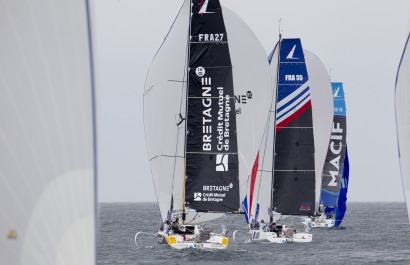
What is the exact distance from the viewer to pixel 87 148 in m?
5.90

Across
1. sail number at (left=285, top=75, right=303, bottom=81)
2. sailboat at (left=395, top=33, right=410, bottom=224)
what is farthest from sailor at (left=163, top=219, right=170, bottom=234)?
sailboat at (left=395, top=33, right=410, bottom=224)

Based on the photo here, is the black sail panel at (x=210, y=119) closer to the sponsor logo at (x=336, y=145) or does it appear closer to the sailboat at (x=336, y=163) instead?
the sailboat at (x=336, y=163)

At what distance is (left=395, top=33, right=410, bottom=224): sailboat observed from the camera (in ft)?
27.4

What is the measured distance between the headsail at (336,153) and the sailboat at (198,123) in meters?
18.5

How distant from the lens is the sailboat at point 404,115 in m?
8.34

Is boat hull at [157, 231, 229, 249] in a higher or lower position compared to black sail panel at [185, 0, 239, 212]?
lower

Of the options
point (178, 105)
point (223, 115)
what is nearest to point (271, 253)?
point (223, 115)

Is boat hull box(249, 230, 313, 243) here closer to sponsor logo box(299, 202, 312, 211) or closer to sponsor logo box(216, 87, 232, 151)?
sponsor logo box(299, 202, 312, 211)

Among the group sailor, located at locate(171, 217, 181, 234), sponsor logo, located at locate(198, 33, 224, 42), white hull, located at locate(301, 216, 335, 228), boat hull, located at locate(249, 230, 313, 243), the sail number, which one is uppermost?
sponsor logo, located at locate(198, 33, 224, 42)

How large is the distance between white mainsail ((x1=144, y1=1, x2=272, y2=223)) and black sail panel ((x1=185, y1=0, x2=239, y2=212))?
0.23 metres

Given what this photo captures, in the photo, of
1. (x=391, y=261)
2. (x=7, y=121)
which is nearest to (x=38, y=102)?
(x=7, y=121)

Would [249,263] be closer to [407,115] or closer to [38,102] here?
[407,115]

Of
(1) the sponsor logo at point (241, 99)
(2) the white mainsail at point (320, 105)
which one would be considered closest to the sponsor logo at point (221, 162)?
(1) the sponsor logo at point (241, 99)

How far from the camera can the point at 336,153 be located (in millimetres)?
48688
